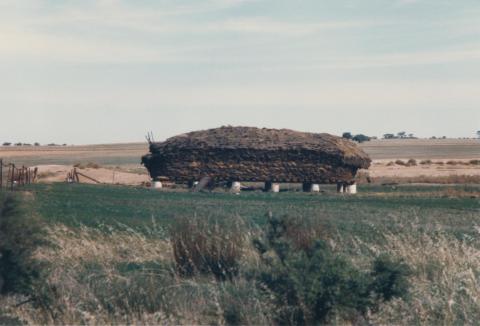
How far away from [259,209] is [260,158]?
763 inches

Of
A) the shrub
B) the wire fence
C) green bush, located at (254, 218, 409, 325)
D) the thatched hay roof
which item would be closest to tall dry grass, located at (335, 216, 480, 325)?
green bush, located at (254, 218, 409, 325)

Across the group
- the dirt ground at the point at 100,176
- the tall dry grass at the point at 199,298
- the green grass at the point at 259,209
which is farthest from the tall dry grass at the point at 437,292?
the dirt ground at the point at 100,176

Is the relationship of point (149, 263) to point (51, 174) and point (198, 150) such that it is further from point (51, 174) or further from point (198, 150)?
point (51, 174)

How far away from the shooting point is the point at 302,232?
14.2 m

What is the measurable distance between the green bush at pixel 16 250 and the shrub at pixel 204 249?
9.44 ft

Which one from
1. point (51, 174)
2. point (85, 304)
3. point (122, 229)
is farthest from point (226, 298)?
point (51, 174)

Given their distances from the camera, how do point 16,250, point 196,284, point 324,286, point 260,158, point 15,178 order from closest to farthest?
1. point 324,286
2. point 16,250
3. point 196,284
4. point 15,178
5. point 260,158

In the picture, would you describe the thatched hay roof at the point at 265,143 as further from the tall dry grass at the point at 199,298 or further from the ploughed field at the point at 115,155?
the ploughed field at the point at 115,155

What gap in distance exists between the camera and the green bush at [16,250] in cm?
1037

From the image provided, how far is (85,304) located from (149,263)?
4.00 m

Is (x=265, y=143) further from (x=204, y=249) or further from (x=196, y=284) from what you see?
(x=196, y=284)

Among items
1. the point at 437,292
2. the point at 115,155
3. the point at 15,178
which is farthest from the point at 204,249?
the point at 115,155

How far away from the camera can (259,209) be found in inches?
1126

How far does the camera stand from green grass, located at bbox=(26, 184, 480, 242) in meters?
22.2
